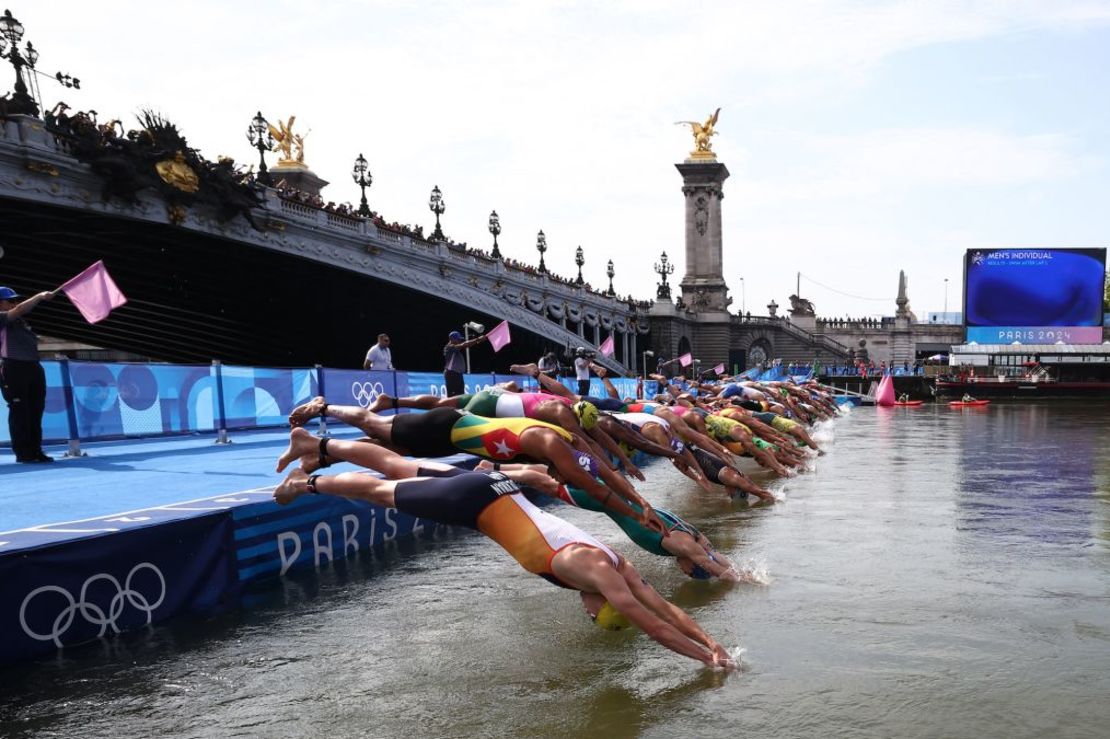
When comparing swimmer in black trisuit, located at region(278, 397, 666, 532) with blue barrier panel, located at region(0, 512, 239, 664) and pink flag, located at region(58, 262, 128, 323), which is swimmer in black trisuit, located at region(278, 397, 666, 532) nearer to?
blue barrier panel, located at region(0, 512, 239, 664)

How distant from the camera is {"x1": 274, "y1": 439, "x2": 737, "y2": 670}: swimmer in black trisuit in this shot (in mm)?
5445

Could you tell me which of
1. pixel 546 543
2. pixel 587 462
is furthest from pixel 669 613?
pixel 587 462

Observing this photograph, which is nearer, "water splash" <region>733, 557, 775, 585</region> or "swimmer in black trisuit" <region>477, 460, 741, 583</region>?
"swimmer in black trisuit" <region>477, 460, 741, 583</region>

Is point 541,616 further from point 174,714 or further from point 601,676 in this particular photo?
point 174,714

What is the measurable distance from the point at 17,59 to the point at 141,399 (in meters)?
18.9

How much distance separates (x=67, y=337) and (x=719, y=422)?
54.5m

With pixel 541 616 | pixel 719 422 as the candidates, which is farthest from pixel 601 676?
pixel 719 422

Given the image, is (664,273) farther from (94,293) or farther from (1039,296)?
(94,293)

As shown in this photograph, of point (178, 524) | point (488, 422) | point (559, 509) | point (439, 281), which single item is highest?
point (439, 281)

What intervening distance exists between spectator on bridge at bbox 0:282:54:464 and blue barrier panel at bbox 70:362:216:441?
159 cm

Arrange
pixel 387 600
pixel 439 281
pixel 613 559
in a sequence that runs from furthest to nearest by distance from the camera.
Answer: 1. pixel 439 281
2. pixel 387 600
3. pixel 613 559

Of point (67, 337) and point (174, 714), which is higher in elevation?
point (67, 337)

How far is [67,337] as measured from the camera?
55719 mm

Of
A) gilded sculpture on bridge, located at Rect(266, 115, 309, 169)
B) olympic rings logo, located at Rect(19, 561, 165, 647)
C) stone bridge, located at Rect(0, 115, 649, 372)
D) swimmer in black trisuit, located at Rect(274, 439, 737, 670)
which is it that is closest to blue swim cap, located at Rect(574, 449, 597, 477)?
swimmer in black trisuit, located at Rect(274, 439, 737, 670)
